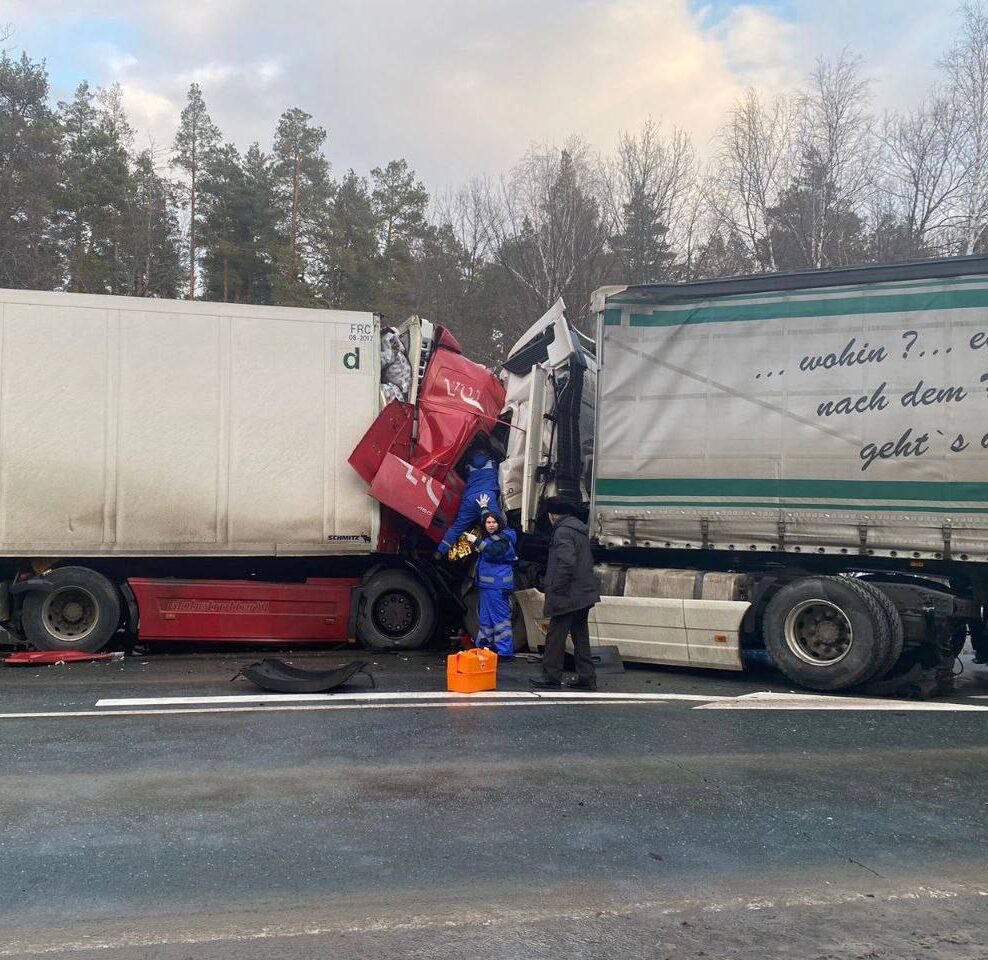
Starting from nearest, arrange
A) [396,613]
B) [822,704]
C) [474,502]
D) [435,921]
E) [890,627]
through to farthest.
Result: [435,921], [822,704], [890,627], [474,502], [396,613]

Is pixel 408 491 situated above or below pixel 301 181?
below

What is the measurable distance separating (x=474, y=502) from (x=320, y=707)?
3.01 m

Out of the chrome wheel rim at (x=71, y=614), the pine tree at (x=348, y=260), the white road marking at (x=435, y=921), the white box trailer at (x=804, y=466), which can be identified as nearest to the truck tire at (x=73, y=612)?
the chrome wheel rim at (x=71, y=614)

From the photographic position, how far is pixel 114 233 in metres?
31.9

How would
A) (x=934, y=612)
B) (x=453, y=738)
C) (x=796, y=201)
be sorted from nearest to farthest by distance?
(x=453, y=738) → (x=934, y=612) → (x=796, y=201)

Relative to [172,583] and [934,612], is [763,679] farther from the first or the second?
[172,583]

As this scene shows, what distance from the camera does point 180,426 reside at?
8984 mm

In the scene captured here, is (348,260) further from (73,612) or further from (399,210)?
(73,612)

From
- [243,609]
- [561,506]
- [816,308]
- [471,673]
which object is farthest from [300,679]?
[816,308]

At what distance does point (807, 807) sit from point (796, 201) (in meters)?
28.1

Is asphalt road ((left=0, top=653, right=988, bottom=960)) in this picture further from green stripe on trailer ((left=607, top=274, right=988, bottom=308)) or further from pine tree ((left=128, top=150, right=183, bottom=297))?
pine tree ((left=128, top=150, right=183, bottom=297))

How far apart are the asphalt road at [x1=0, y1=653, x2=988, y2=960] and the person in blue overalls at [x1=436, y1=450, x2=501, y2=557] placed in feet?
7.96

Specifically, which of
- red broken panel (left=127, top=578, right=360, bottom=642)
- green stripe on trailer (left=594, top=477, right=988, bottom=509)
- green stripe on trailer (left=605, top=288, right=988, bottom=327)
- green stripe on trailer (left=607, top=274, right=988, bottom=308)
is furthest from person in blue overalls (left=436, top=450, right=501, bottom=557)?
green stripe on trailer (left=607, top=274, right=988, bottom=308)

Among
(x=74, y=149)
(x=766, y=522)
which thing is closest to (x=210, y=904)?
(x=766, y=522)
